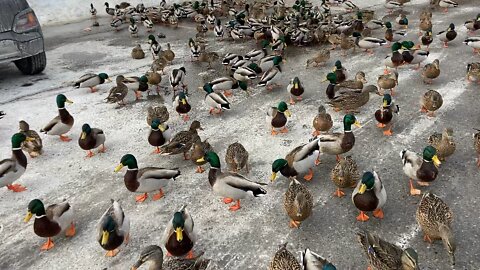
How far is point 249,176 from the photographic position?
626 cm

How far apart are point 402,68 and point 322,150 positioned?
15.1ft

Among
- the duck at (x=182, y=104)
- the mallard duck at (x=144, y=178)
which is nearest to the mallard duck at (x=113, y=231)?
the mallard duck at (x=144, y=178)

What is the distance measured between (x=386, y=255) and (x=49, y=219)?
3773 millimetres

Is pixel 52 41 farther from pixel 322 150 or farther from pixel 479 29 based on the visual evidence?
pixel 479 29

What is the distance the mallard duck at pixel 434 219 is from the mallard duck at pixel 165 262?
2.39m

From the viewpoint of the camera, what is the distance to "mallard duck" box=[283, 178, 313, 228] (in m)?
4.97

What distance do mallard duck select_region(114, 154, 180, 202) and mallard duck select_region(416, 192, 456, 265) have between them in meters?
3.15

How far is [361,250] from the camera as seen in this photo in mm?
4652

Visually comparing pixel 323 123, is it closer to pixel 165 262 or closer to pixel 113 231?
pixel 165 262

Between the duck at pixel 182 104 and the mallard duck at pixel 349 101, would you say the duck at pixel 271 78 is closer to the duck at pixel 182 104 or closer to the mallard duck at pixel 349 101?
the mallard duck at pixel 349 101

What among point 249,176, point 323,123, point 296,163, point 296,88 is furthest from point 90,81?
point 296,163

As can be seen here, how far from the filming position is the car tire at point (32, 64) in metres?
10.5

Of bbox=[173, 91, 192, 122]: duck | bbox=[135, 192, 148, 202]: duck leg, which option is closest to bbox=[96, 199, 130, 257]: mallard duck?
bbox=[135, 192, 148, 202]: duck leg

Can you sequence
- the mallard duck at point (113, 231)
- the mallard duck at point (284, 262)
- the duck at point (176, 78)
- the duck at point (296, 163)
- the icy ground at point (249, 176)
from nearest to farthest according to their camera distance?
1. the mallard duck at point (284, 262)
2. the mallard duck at point (113, 231)
3. the icy ground at point (249, 176)
4. the duck at point (296, 163)
5. the duck at point (176, 78)
